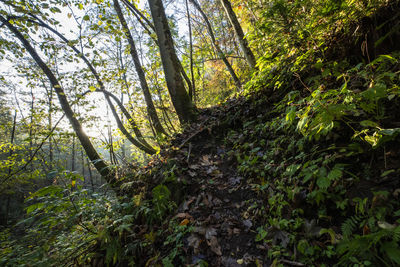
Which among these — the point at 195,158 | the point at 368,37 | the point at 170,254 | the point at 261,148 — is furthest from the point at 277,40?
the point at 170,254

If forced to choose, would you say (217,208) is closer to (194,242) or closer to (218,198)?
(218,198)

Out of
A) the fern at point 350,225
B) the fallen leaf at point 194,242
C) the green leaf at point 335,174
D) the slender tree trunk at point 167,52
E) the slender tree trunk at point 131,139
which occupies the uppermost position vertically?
the slender tree trunk at point 167,52

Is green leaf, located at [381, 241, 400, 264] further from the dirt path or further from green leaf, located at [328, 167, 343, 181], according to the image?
the dirt path

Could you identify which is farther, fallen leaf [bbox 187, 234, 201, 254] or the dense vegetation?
fallen leaf [bbox 187, 234, 201, 254]

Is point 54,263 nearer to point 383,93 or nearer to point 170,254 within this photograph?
point 170,254

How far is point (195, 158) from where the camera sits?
3.52 m

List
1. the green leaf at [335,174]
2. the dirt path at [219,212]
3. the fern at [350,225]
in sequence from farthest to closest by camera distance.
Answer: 1. the dirt path at [219,212]
2. the green leaf at [335,174]
3. the fern at [350,225]

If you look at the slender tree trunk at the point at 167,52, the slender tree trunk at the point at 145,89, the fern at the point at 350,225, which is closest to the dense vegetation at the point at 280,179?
the fern at the point at 350,225

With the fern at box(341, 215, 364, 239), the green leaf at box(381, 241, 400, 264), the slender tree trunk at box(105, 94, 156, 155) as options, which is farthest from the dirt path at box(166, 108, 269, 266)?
the slender tree trunk at box(105, 94, 156, 155)

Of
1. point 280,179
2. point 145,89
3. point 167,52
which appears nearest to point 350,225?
point 280,179

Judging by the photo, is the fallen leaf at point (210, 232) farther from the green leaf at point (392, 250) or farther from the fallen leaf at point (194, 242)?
the green leaf at point (392, 250)

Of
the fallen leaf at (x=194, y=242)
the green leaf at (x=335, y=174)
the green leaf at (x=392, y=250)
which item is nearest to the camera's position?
the green leaf at (x=392, y=250)

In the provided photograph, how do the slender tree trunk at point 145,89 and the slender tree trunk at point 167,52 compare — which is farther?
the slender tree trunk at point 145,89

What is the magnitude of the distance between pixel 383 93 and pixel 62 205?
3.75 m
